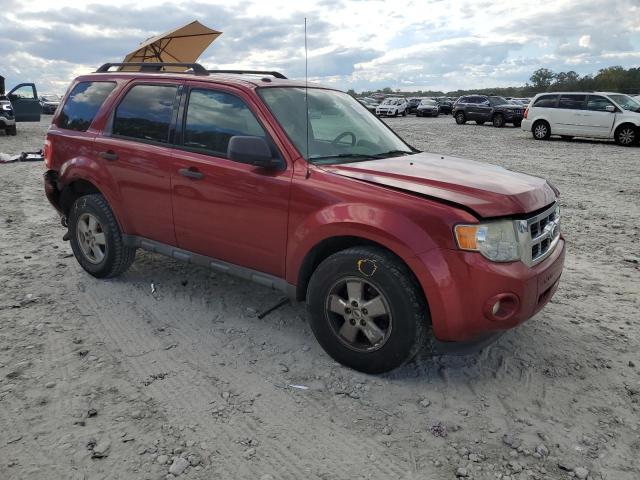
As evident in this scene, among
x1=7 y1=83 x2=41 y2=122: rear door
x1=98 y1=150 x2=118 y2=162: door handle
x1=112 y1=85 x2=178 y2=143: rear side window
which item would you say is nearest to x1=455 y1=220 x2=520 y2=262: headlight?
x1=112 y1=85 x2=178 y2=143: rear side window

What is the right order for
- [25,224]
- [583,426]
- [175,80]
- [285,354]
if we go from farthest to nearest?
[25,224], [175,80], [285,354], [583,426]

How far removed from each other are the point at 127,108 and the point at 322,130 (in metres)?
1.81

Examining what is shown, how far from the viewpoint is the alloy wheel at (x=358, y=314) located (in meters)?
3.13

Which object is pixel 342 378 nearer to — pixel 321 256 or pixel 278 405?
pixel 278 405

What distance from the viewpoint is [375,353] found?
10.4ft

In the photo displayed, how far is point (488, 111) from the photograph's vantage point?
27641 millimetres

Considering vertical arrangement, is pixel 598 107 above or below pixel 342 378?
→ above

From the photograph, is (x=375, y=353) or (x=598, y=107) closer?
(x=375, y=353)

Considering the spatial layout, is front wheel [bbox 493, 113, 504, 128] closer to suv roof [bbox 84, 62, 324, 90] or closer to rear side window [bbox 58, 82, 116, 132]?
suv roof [bbox 84, 62, 324, 90]

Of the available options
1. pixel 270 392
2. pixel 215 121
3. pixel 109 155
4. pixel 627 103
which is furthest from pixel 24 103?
pixel 627 103

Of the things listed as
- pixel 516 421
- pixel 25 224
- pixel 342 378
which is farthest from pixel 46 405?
pixel 25 224

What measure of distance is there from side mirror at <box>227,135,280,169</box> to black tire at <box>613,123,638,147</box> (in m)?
17.2

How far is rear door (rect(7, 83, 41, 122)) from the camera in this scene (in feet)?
62.0

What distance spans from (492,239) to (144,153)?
279 cm
